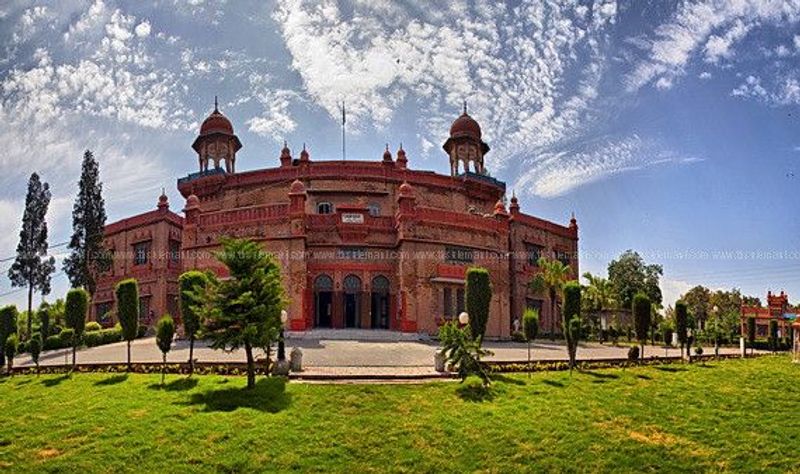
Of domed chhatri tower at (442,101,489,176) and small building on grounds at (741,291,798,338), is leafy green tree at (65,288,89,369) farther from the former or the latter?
small building on grounds at (741,291,798,338)

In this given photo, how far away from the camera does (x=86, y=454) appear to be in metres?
13.8

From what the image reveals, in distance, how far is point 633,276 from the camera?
195 feet

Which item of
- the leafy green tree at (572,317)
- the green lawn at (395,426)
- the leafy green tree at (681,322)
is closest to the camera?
the green lawn at (395,426)

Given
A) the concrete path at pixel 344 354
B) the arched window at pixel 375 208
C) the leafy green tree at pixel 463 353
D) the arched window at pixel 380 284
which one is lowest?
the concrete path at pixel 344 354

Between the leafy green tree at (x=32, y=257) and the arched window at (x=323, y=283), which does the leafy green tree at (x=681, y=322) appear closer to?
the arched window at (x=323, y=283)

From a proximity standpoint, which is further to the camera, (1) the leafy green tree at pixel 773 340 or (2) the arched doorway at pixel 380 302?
(1) the leafy green tree at pixel 773 340

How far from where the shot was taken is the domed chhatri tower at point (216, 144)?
43250 millimetres

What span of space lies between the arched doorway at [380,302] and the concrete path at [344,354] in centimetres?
361

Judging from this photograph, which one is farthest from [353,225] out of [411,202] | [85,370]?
[85,370]

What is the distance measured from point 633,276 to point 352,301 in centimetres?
3413

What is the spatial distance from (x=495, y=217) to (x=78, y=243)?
24.5 meters

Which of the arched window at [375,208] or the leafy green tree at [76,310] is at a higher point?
the arched window at [375,208]

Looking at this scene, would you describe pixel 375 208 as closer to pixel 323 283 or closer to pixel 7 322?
pixel 323 283

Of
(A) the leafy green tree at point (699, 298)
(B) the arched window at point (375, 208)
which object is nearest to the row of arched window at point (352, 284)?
(B) the arched window at point (375, 208)
